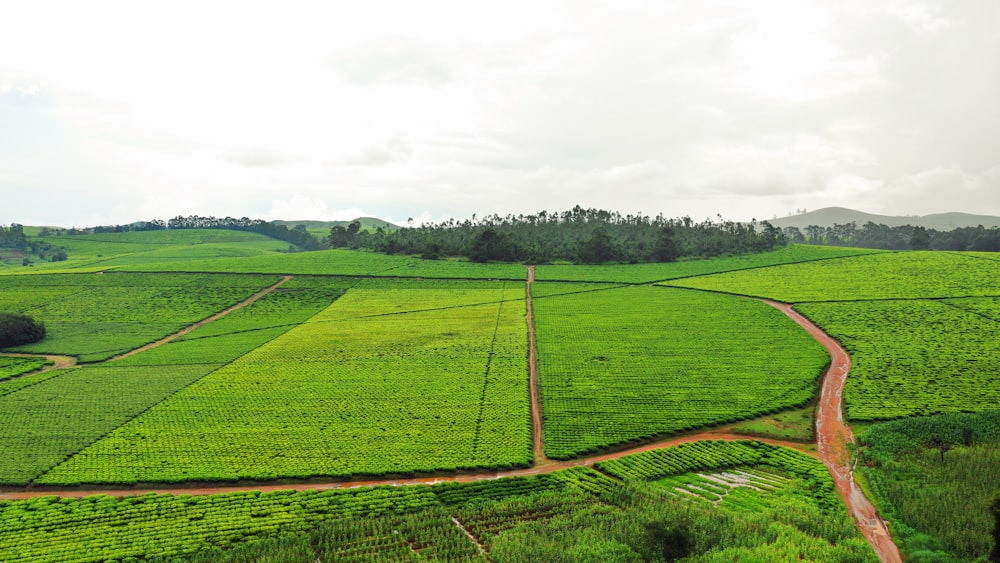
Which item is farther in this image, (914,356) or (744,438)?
(914,356)

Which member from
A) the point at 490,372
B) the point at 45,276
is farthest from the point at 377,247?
the point at 490,372

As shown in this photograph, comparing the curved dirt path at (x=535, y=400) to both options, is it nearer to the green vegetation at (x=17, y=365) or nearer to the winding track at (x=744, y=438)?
the winding track at (x=744, y=438)

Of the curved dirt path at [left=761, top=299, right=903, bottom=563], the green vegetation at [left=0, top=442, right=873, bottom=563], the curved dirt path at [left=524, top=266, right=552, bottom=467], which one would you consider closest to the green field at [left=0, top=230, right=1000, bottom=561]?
the green vegetation at [left=0, top=442, right=873, bottom=563]

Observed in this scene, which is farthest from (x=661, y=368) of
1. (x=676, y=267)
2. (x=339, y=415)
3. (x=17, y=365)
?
(x=676, y=267)

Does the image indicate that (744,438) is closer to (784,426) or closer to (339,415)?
(784,426)

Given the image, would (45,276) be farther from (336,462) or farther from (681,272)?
(681,272)

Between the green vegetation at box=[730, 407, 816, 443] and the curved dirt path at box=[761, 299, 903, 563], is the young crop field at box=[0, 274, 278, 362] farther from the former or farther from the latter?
the curved dirt path at box=[761, 299, 903, 563]

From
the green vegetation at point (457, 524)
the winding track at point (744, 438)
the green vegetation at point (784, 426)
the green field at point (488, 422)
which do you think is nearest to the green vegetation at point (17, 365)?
the green field at point (488, 422)
